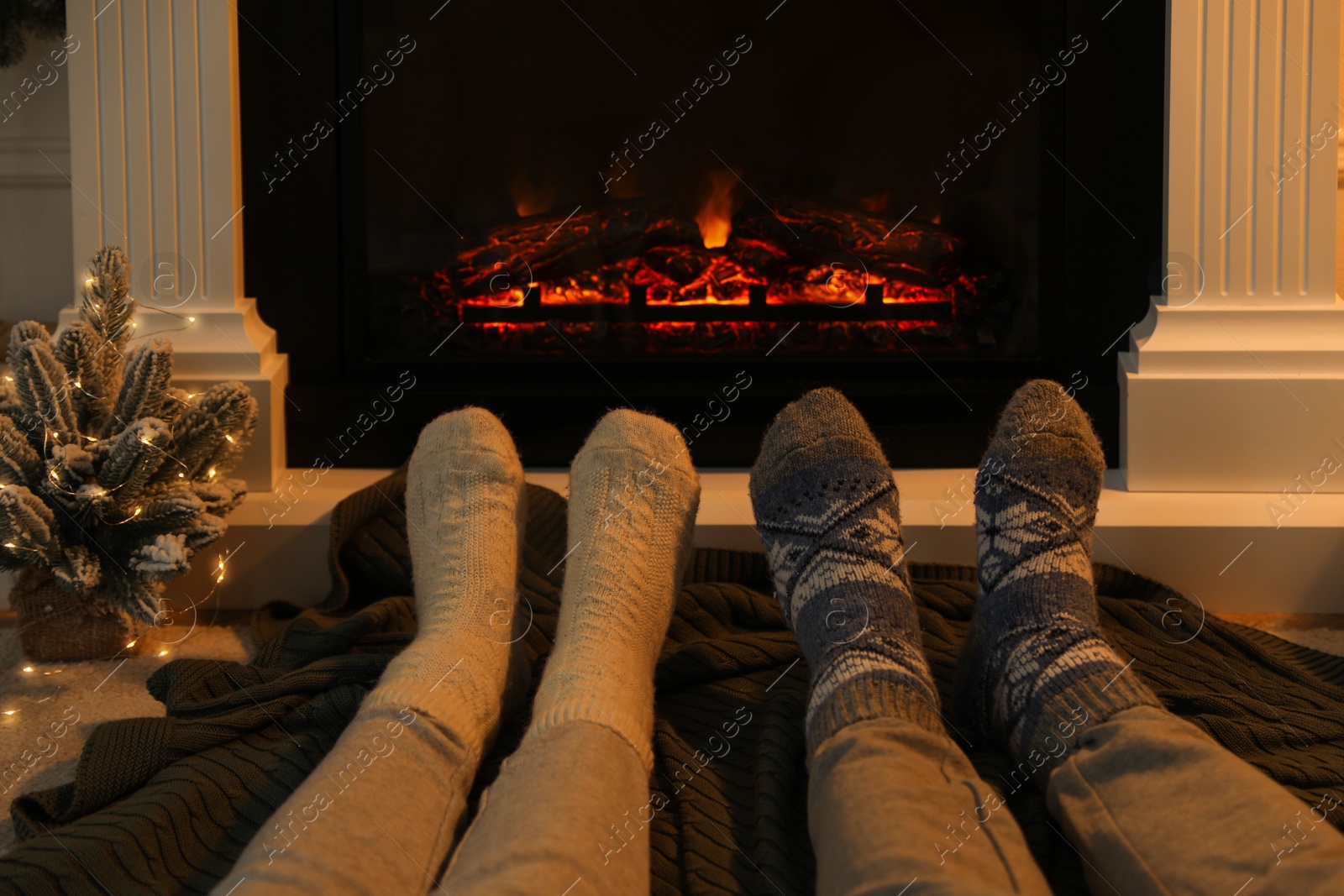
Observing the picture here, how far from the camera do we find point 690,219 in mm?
1352

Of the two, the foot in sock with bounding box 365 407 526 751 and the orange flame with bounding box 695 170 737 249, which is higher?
the orange flame with bounding box 695 170 737 249

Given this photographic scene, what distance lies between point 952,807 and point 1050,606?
282 millimetres

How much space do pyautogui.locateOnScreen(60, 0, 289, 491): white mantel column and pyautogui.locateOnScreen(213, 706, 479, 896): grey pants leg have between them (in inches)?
29.3

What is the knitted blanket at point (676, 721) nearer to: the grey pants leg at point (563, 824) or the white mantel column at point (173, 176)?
the grey pants leg at point (563, 824)

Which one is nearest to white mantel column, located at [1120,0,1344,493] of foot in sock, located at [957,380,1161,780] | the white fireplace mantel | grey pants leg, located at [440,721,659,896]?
the white fireplace mantel

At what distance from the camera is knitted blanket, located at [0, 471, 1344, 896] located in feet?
2.01

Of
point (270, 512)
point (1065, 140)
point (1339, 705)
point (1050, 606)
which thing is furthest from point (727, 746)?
point (1065, 140)

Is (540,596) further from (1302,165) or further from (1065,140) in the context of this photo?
(1302,165)

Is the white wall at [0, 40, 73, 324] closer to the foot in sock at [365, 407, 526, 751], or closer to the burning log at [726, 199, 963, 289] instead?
the foot in sock at [365, 407, 526, 751]

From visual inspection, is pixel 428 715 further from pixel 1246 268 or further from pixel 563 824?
pixel 1246 268

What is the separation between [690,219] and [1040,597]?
77 cm

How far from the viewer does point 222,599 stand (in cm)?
118

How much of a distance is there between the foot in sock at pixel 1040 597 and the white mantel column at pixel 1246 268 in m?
0.39

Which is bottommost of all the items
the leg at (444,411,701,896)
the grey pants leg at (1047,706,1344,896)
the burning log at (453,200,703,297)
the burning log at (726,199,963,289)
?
the grey pants leg at (1047,706,1344,896)
